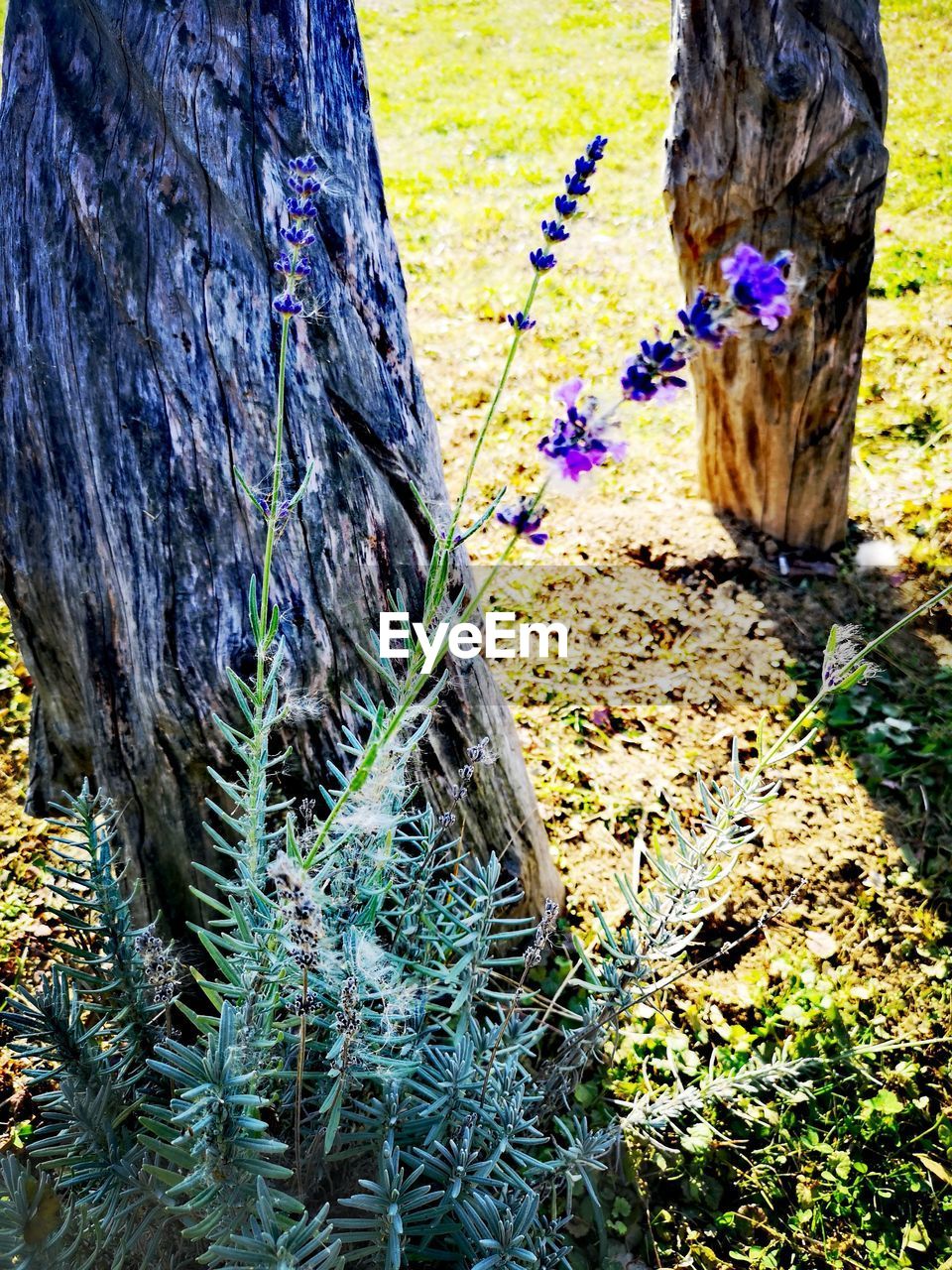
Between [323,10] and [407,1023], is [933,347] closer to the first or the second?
[323,10]

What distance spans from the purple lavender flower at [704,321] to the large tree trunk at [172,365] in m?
0.96

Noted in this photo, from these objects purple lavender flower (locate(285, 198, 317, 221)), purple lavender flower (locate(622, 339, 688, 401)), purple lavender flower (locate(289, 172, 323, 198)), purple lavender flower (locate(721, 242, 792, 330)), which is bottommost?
purple lavender flower (locate(622, 339, 688, 401))

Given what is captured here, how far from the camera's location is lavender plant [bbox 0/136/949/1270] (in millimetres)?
1166

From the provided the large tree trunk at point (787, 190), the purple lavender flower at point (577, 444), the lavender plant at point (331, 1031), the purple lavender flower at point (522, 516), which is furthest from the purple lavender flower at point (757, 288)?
the large tree trunk at point (787, 190)

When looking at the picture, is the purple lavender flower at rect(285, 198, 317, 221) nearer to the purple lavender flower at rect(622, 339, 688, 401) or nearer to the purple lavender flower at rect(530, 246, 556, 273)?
the purple lavender flower at rect(530, 246, 556, 273)

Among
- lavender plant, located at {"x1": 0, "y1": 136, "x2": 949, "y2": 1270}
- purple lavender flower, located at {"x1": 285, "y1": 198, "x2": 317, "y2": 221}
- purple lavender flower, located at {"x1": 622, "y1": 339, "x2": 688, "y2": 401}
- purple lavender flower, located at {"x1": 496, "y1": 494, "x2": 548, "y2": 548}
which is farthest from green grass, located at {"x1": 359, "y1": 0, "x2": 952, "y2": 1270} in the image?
purple lavender flower, located at {"x1": 285, "y1": 198, "x2": 317, "y2": 221}

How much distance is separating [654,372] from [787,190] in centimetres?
226

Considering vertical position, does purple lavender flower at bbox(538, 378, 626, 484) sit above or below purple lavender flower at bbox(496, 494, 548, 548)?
above

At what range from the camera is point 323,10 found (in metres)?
1.88

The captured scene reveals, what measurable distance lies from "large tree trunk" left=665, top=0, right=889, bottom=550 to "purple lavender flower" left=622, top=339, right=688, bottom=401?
2.20 m

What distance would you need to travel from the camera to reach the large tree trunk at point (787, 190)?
8.91ft

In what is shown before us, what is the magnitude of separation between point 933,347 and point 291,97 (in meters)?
3.98

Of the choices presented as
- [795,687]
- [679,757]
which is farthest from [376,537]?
[795,687]

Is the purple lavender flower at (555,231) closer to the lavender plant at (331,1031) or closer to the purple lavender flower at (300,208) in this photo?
the lavender plant at (331,1031)
